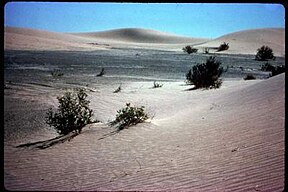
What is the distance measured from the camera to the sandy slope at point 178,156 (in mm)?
4461

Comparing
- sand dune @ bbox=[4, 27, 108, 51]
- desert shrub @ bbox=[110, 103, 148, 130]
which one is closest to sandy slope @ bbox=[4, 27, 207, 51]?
sand dune @ bbox=[4, 27, 108, 51]

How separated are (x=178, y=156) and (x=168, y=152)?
285mm

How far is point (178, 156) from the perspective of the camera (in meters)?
5.43

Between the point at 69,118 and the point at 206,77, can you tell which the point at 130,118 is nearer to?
the point at 69,118

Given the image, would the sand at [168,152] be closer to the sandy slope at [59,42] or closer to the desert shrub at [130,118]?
the desert shrub at [130,118]

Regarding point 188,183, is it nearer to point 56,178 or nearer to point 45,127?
point 56,178

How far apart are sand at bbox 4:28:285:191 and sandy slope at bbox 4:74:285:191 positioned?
0.01 meters

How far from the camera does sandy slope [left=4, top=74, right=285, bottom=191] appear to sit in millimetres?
4461

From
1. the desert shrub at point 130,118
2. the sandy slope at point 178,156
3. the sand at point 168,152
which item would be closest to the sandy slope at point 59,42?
the desert shrub at point 130,118

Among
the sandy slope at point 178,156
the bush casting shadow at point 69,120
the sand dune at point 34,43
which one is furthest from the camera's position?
the sand dune at point 34,43

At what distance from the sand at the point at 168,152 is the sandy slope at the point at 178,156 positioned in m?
0.01

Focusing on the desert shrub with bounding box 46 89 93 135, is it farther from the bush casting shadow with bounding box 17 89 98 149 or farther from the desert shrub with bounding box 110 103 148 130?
the desert shrub with bounding box 110 103 148 130

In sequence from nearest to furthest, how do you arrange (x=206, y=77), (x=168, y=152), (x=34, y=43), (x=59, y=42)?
(x=168, y=152) → (x=206, y=77) → (x=34, y=43) → (x=59, y=42)

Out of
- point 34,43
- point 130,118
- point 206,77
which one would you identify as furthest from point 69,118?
point 34,43
